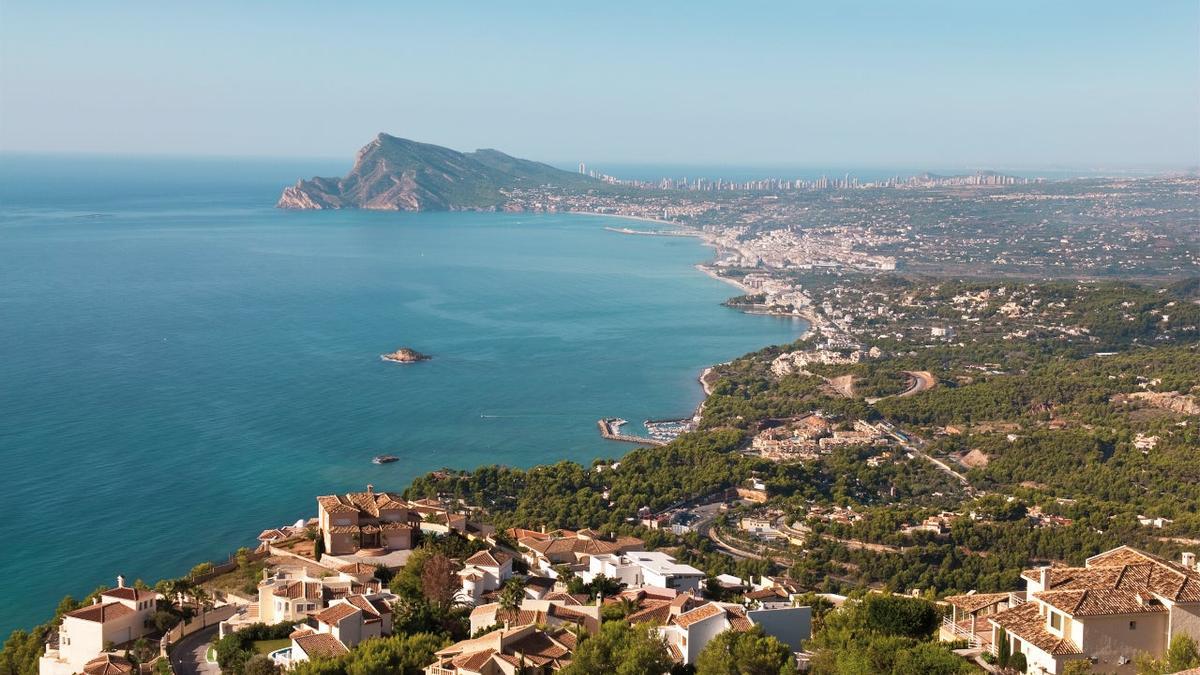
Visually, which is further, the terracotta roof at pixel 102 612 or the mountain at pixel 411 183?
the mountain at pixel 411 183

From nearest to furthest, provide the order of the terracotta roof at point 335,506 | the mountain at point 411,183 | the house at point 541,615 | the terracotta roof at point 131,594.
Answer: the house at point 541,615 → the terracotta roof at point 131,594 → the terracotta roof at point 335,506 → the mountain at point 411,183

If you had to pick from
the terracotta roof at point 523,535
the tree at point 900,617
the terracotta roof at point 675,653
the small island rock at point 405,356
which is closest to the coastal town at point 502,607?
the terracotta roof at point 675,653

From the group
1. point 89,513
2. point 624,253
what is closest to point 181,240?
point 624,253

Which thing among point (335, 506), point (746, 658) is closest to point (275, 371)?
point (335, 506)

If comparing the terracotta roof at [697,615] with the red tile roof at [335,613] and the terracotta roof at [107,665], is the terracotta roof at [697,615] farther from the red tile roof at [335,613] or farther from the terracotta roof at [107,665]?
the terracotta roof at [107,665]

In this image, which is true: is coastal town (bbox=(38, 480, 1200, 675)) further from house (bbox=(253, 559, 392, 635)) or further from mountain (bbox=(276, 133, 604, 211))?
mountain (bbox=(276, 133, 604, 211))

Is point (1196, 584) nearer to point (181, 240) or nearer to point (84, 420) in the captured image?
point (84, 420)
